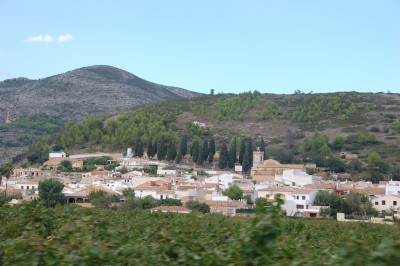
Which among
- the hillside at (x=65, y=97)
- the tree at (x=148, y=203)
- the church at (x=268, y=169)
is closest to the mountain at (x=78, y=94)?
the hillside at (x=65, y=97)

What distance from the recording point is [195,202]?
36281mm

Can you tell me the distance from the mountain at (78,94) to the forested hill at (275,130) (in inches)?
1562

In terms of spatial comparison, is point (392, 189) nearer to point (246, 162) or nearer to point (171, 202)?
point (171, 202)

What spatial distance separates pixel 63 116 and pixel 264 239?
132338mm

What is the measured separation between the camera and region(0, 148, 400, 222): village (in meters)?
38.7

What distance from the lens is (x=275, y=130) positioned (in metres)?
86.1

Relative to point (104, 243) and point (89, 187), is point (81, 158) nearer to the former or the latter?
point (89, 187)

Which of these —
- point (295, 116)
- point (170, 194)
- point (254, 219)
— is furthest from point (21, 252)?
point (295, 116)

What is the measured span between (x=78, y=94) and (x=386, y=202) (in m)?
120

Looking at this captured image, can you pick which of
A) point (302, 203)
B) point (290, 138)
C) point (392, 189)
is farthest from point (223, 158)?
point (302, 203)

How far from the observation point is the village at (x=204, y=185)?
3866 centimetres

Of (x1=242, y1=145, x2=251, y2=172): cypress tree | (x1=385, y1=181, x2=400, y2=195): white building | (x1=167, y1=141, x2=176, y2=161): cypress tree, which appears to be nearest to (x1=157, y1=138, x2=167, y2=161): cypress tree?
(x1=167, y1=141, x2=176, y2=161): cypress tree

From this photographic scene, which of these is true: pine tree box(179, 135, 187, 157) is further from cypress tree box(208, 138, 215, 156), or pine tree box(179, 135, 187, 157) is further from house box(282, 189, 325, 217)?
house box(282, 189, 325, 217)

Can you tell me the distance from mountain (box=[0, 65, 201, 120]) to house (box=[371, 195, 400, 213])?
328 feet
